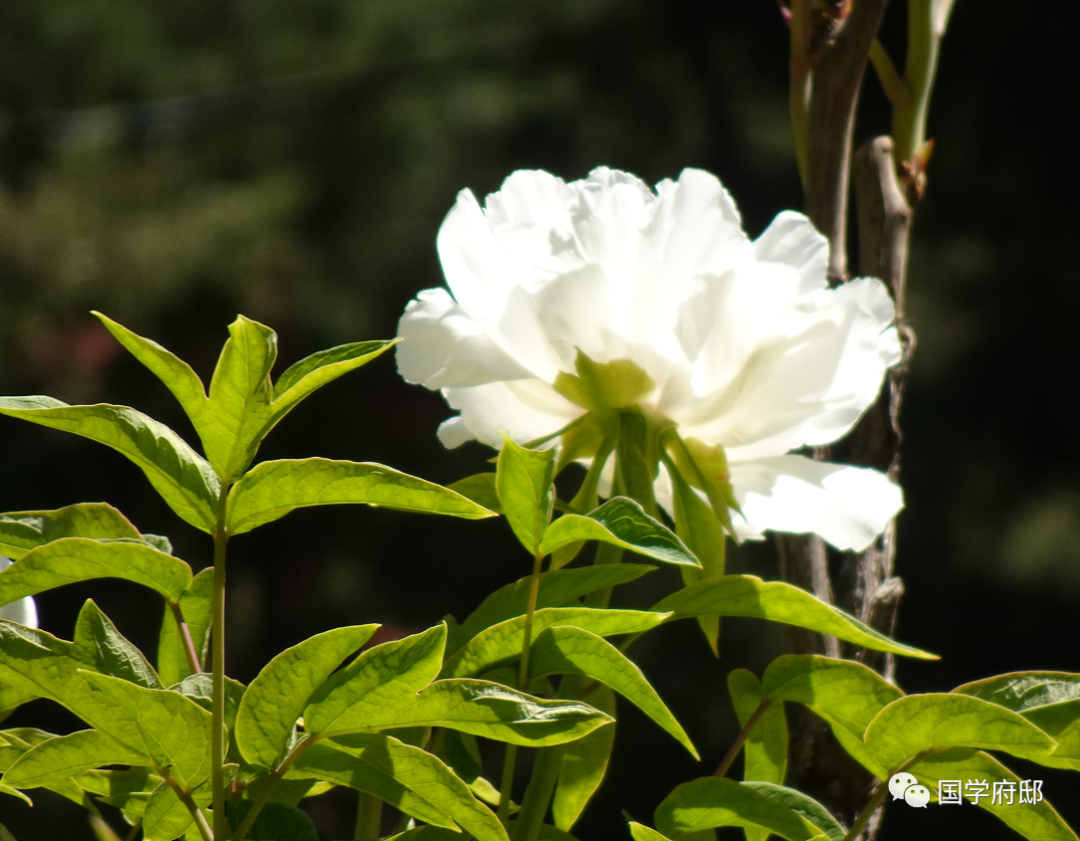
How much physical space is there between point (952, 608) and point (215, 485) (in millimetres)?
1679

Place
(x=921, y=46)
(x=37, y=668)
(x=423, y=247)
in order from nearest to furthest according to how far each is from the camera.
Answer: (x=37, y=668) < (x=921, y=46) < (x=423, y=247)

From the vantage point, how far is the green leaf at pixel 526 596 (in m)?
0.15

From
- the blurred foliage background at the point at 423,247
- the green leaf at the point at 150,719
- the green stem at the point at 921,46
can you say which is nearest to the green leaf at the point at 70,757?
the green leaf at the point at 150,719

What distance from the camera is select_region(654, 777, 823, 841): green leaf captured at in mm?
139

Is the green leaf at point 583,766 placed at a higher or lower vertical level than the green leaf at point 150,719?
lower

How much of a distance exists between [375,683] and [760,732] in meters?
0.08

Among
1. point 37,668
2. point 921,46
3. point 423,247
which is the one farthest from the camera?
point 423,247

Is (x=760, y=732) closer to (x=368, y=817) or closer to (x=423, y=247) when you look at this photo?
(x=368, y=817)

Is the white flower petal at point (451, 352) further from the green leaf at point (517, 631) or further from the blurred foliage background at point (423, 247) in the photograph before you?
the blurred foliage background at point (423, 247)

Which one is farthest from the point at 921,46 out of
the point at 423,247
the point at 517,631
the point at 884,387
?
the point at 423,247

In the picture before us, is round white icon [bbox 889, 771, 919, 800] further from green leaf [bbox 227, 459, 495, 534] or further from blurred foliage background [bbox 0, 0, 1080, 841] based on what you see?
blurred foliage background [bbox 0, 0, 1080, 841]

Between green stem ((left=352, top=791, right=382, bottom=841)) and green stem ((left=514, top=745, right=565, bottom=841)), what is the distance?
2cm

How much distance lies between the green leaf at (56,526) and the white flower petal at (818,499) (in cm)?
10

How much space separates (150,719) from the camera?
11cm
